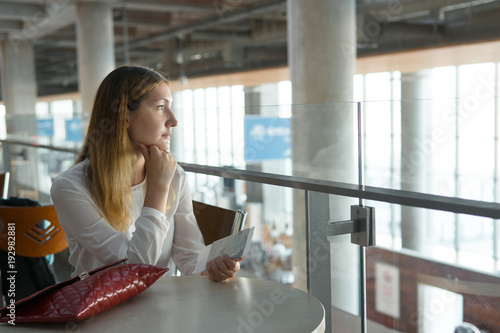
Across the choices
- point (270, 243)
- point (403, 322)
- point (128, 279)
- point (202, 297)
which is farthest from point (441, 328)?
point (270, 243)

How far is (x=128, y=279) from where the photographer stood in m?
1.19

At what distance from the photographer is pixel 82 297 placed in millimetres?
1094

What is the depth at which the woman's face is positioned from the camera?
1.73 m

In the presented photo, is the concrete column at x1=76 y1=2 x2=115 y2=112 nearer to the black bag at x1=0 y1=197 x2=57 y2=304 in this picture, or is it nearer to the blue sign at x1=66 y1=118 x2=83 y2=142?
the blue sign at x1=66 y1=118 x2=83 y2=142

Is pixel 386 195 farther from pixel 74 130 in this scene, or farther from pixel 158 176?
pixel 74 130

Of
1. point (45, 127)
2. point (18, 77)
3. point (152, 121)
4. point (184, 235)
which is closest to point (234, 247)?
point (184, 235)

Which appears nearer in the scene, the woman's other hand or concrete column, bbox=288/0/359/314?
the woman's other hand

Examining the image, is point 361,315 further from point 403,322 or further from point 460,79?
point 460,79

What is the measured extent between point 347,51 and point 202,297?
16.7 feet

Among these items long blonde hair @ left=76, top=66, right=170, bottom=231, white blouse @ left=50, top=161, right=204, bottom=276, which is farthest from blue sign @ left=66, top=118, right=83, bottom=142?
white blouse @ left=50, top=161, right=204, bottom=276

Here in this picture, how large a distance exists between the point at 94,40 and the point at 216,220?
8891 mm

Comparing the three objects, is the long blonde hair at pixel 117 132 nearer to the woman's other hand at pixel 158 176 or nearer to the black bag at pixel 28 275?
the woman's other hand at pixel 158 176

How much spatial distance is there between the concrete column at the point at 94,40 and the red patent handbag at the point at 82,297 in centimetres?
914

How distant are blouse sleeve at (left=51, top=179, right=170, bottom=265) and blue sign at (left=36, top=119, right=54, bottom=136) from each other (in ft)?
23.4
